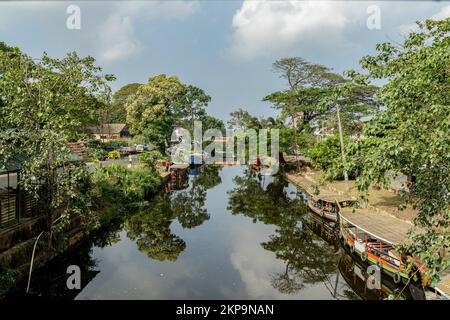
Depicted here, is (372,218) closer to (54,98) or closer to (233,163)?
(54,98)

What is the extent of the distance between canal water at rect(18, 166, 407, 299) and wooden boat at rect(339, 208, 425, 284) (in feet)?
2.16

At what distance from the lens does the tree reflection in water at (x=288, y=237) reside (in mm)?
13492

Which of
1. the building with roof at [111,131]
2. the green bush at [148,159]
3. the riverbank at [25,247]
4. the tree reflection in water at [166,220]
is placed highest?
the building with roof at [111,131]

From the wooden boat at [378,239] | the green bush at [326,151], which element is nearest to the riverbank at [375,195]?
the wooden boat at [378,239]

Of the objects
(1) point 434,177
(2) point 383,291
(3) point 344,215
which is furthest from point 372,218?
(1) point 434,177

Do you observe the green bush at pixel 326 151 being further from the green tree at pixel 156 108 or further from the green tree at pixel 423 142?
the green tree at pixel 423 142

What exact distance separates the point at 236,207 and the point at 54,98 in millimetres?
A: 16552

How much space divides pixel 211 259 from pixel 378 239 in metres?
7.34

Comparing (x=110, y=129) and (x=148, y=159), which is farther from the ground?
(x=110, y=129)

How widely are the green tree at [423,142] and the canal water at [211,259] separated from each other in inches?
313

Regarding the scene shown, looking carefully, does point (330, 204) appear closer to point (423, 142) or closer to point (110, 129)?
point (423, 142)

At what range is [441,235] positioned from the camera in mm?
4402

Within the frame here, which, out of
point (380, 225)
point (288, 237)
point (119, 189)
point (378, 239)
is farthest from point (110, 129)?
point (378, 239)

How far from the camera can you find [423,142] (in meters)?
4.59
